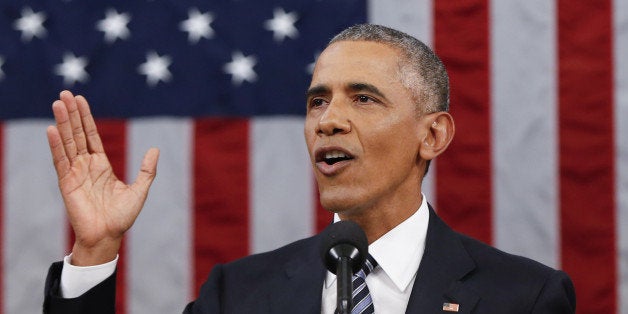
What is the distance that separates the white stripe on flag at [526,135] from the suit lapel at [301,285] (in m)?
0.97

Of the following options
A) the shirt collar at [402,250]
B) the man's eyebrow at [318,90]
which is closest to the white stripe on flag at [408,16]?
the shirt collar at [402,250]

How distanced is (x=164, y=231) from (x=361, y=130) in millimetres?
1190

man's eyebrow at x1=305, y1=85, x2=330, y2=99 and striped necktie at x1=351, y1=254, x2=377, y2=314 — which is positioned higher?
man's eyebrow at x1=305, y1=85, x2=330, y2=99

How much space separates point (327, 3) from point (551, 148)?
0.88m

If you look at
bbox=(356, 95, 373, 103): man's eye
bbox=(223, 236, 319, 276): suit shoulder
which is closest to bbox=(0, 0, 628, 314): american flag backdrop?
bbox=(223, 236, 319, 276): suit shoulder

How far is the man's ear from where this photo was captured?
1.99 meters

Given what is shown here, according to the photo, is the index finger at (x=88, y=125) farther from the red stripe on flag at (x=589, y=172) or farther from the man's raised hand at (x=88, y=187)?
the red stripe on flag at (x=589, y=172)

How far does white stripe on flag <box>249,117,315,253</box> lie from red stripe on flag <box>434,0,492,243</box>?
44 centimetres

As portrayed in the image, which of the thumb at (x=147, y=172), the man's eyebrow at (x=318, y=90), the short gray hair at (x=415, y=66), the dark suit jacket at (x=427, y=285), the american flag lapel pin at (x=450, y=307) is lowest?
the american flag lapel pin at (x=450, y=307)

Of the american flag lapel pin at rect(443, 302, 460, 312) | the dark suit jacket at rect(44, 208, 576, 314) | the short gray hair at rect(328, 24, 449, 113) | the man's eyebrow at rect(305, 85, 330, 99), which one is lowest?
the american flag lapel pin at rect(443, 302, 460, 312)

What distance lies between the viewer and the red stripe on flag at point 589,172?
2732mm

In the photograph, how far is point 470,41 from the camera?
282cm

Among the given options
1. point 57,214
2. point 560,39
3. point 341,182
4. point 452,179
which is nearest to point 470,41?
point 560,39

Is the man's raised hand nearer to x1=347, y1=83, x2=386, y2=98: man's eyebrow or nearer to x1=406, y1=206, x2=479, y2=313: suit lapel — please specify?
x1=347, y1=83, x2=386, y2=98: man's eyebrow
